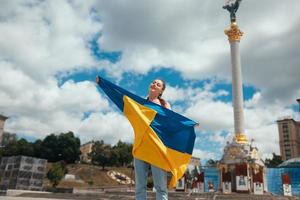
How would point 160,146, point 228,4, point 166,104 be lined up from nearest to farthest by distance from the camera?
point 160,146, point 166,104, point 228,4

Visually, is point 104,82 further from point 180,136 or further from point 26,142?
point 26,142

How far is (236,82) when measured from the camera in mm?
45438

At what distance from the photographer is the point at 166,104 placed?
5.73m

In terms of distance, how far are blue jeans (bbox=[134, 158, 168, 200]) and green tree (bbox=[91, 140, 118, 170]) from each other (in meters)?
88.3

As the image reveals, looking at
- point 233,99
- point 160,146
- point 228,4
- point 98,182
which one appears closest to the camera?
point 160,146

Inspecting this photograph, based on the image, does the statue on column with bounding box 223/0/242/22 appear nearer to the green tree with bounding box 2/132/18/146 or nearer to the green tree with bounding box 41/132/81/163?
the green tree with bounding box 41/132/81/163

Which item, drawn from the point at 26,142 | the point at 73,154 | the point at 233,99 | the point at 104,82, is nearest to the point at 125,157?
the point at 73,154

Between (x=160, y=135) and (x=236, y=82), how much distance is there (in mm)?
41783

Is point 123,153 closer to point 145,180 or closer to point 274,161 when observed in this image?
point 274,161

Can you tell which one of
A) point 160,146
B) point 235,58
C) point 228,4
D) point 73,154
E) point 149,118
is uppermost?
point 228,4

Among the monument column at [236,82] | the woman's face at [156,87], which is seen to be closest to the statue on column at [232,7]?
the monument column at [236,82]

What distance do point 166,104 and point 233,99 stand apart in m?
41.0

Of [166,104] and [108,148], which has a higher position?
[108,148]

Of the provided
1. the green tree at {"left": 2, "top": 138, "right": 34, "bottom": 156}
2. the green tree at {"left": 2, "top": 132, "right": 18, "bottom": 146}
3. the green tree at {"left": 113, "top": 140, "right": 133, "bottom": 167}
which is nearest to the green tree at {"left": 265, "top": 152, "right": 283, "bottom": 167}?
the green tree at {"left": 113, "top": 140, "right": 133, "bottom": 167}
